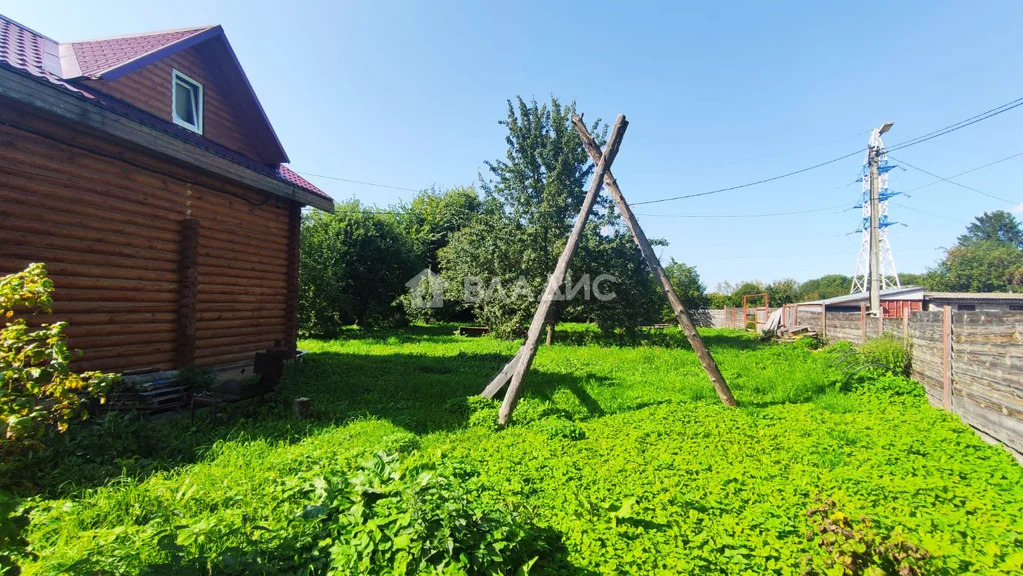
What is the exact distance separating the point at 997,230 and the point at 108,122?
8596 centimetres

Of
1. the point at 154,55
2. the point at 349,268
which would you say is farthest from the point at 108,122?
the point at 349,268

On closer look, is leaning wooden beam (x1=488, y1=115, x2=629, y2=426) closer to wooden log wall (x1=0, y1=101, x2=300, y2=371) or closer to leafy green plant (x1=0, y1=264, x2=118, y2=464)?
leafy green plant (x1=0, y1=264, x2=118, y2=464)

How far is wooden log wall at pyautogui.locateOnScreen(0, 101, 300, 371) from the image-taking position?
4699 mm

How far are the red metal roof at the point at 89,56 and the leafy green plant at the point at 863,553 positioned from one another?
24.2 feet

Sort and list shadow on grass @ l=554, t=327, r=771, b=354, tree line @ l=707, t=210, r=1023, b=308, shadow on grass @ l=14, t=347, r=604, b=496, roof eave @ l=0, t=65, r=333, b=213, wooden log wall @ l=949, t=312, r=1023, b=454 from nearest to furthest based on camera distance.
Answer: shadow on grass @ l=14, t=347, r=604, b=496 → roof eave @ l=0, t=65, r=333, b=213 → wooden log wall @ l=949, t=312, r=1023, b=454 → shadow on grass @ l=554, t=327, r=771, b=354 → tree line @ l=707, t=210, r=1023, b=308

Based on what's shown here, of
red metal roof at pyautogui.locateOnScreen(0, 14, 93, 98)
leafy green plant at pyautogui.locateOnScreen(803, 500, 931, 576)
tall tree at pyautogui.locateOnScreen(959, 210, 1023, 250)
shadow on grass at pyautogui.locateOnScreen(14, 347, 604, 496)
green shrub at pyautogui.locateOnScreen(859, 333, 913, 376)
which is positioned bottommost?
shadow on grass at pyautogui.locateOnScreen(14, 347, 604, 496)

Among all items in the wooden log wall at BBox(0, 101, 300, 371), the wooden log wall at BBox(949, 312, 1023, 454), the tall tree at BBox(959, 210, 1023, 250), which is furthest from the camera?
the tall tree at BBox(959, 210, 1023, 250)

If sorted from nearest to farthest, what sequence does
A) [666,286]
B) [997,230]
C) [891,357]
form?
[666,286]
[891,357]
[997,230]

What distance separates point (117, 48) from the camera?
21.2 feet

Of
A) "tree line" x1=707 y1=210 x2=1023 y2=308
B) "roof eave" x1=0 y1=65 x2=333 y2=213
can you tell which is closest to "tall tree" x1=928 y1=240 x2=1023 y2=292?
"tree line" x1=707 y1=210 x2=1023 y2=308

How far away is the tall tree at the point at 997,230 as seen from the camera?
2203 inches

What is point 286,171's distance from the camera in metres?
9.10

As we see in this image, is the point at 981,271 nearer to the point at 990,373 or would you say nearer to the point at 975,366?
the point at 975,366

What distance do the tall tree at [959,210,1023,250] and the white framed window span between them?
79.4 m
